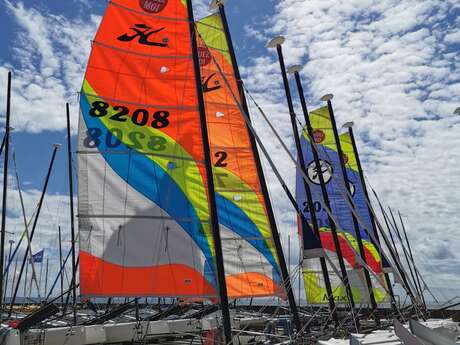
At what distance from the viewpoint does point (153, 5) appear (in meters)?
12.5

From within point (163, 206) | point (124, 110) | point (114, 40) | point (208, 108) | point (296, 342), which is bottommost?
point (296, 342)

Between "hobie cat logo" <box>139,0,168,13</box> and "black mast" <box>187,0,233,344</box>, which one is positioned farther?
"hobie cat logo" <box>139,0,168,13</box>

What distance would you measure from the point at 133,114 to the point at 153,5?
3.33m

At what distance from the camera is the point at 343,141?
2894 centimetres

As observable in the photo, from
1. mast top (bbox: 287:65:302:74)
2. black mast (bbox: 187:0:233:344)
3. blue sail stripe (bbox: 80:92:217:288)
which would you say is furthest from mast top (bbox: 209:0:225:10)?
blue sail stripe (bbox: 80:92:217:288)

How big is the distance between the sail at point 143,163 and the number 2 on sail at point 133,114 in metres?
0.03

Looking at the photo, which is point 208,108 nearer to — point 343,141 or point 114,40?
point 114,40

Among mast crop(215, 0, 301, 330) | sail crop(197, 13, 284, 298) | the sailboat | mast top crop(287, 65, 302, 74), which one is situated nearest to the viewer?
the sailboat

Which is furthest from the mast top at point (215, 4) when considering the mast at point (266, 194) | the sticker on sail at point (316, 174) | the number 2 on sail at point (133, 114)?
the sticker on sail at point (316, 174)

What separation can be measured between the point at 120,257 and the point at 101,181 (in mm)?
1988

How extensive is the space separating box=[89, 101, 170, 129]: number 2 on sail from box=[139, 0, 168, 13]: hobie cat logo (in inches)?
120

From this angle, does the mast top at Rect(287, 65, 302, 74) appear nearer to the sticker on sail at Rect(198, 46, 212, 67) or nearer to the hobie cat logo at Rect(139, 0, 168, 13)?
the sticker on sail at Rect(198, 46, 212, 67)

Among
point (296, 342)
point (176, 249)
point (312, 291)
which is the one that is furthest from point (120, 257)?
point (312, 291)

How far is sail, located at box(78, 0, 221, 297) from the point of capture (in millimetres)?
10422
